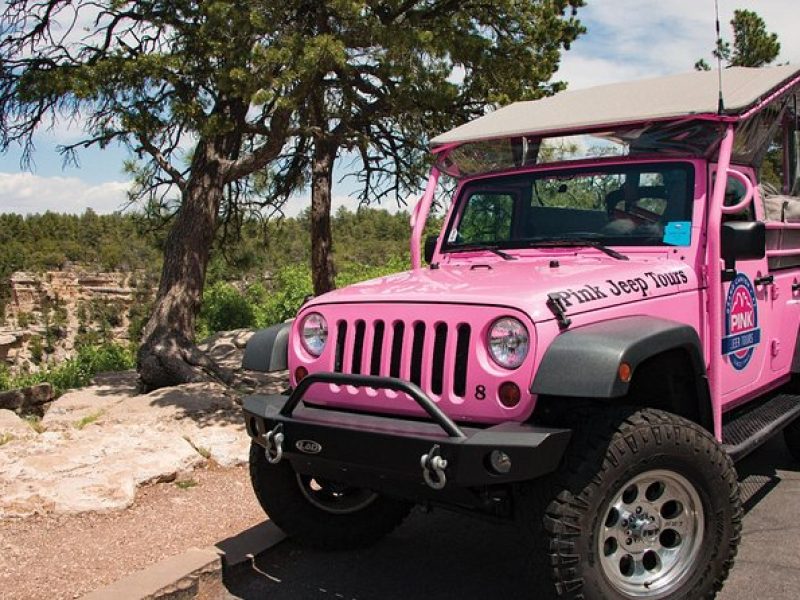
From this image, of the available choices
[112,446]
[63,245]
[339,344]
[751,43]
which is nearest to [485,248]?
[339,344]

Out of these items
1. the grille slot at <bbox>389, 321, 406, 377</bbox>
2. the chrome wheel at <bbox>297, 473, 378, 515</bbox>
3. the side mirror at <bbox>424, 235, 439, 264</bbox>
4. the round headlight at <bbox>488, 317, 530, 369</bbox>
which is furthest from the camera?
the side mirror at <bbox>424, 235, 439, 264</bbox>

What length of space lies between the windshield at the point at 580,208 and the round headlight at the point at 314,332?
1.30 metres

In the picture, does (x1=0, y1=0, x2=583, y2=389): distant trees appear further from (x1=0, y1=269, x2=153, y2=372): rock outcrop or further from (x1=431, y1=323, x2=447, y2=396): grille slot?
(x1=0, y1=269, x2=153, y2=372): rock outcrop

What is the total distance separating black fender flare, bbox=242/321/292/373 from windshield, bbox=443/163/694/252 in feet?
4.29

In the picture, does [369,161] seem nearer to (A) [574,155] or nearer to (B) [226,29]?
(B) [226,29]

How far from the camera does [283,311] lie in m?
15.5

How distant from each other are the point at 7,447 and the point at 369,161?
6.74 m

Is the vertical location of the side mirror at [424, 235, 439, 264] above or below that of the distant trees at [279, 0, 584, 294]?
below

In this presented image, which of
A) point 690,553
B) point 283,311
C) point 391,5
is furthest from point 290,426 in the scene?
point 283,311

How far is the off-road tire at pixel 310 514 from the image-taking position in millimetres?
3854

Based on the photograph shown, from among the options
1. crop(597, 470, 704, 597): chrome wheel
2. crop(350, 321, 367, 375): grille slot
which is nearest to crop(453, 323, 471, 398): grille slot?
crop(350, 321, 367, 375): grille slot

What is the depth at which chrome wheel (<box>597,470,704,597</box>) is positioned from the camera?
308cm

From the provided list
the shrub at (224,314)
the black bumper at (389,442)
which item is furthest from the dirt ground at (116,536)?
the shrub at (224,314)

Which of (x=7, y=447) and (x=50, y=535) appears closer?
(x=50, y=535)
